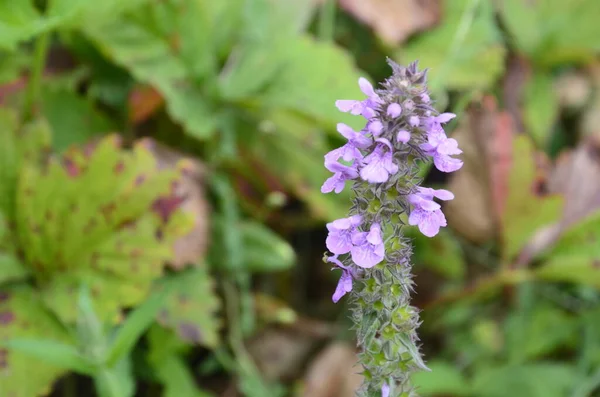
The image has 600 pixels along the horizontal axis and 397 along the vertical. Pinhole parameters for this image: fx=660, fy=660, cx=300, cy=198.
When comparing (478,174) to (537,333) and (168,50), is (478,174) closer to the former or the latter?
(537,333)

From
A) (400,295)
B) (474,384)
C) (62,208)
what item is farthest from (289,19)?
(400,295)

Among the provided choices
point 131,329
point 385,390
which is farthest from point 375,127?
point 131,329

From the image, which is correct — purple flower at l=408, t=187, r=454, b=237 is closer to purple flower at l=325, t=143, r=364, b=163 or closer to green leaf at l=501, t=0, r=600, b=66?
purple flower at l=325, t=143, r=364, b=163

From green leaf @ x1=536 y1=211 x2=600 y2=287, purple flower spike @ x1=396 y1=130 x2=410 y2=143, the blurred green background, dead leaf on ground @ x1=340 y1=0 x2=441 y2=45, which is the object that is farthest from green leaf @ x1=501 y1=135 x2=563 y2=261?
purple flower spike @ x1=396 y1=130 x2=410 y2=143

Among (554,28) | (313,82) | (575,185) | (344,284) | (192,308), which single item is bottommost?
(344,284)

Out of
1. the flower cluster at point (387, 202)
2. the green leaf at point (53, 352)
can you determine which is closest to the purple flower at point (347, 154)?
the flower cluster at point (387, 202)

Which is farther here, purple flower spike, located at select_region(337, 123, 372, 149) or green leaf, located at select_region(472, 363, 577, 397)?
green leaf, located at select_region(472, 363, 577, 397)

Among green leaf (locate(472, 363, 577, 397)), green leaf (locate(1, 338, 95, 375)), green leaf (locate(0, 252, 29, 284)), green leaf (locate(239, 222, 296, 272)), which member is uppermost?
green leaf (locate(239, 222, 296, 272))

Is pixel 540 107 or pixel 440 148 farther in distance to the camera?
pixel 540 107

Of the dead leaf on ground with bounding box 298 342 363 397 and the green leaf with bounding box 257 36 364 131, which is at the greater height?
the green leaf with bounding box 257 36 364 131

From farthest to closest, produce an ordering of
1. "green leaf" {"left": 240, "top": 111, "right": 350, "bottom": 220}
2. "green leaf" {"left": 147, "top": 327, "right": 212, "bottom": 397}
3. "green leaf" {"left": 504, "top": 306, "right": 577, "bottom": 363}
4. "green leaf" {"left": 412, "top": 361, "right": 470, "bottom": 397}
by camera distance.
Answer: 1. "green leaf" {"left": 240, "top": 111, "right": 350, "bottom": 220}
2. "green leaf" {"left": 504, "top": 306, "right": 577, "bottom": 363}
3. "green leaf" {"left": 412, "top": 361, "right": 470, "bottom": 397}
4. "green leaf" {"left": 147, "top": 327, "right": 212, "bottom": 397}
